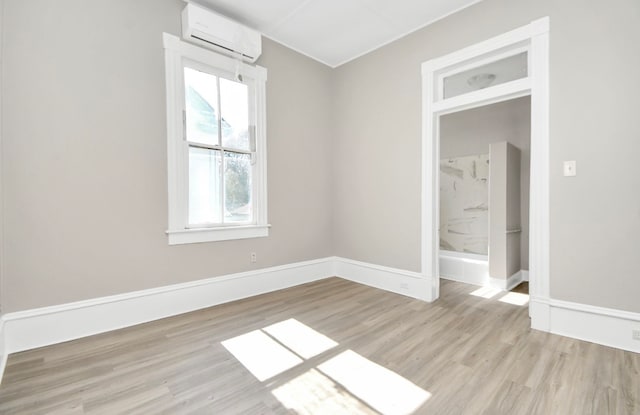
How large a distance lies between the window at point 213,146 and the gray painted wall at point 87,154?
113mm

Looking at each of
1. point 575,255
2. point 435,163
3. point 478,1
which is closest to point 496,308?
point 575,255

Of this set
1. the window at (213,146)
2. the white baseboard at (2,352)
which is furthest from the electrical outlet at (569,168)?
the white baseboard at (2,352)

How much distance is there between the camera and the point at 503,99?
9.10 ft

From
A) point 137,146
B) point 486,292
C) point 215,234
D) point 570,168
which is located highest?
point 137,146

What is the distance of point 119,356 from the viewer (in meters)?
2.06

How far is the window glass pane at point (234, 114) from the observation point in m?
3.19

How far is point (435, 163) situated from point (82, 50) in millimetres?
3475

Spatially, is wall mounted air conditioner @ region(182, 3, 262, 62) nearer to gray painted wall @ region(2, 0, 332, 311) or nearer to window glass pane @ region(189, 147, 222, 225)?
gray painted wall @ region(2, 0, 332, 311)

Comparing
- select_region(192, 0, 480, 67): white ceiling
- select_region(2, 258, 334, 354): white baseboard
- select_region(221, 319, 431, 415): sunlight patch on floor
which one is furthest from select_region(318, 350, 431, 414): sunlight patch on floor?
select_region(192, 0, 480, 67): white ceiling

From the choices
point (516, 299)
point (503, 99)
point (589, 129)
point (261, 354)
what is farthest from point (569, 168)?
point (261, 354)

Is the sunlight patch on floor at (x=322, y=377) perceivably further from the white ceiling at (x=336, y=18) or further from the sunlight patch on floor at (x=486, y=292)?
the white ceiling at (x=336, y=18)

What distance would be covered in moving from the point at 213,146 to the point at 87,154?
108 centimetres

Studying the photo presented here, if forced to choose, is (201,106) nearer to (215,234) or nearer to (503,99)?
(215,234)

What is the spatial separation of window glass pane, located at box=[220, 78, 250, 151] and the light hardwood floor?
6.20 feet
